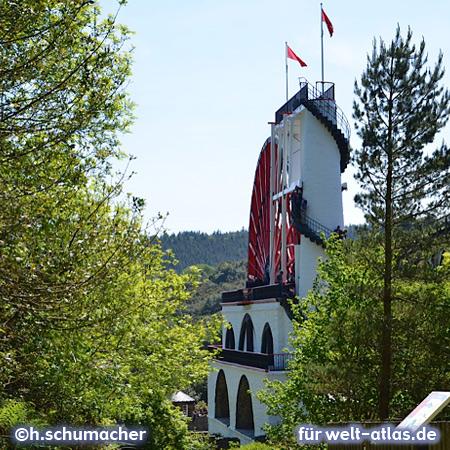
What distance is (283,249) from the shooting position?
34.2 metres

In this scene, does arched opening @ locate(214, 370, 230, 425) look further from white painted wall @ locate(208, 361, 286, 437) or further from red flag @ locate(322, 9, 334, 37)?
red flag @ locate(322, 9, 334, 37)

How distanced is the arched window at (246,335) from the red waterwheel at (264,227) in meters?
3.09

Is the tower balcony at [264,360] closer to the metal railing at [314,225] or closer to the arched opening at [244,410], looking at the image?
the arched opening at [244,410]

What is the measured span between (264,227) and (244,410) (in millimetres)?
12094

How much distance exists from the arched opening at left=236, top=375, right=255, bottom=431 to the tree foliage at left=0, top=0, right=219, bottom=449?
19783 mm

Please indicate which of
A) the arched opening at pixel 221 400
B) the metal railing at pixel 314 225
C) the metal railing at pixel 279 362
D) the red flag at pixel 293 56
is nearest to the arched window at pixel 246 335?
the arched opening at pixel 221 400

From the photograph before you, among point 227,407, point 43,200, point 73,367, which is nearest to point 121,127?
point 43,200

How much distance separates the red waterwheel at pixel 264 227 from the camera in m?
36.5

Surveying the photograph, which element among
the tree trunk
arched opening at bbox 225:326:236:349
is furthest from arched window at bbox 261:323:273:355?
the tree trunk

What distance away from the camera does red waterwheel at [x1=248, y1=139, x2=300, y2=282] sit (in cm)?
3647

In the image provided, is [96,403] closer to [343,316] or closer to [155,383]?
[155,383]

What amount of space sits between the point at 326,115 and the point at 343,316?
19.6 m

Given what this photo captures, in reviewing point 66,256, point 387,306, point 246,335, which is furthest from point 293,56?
point 66,256

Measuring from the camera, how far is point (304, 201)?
104ft
